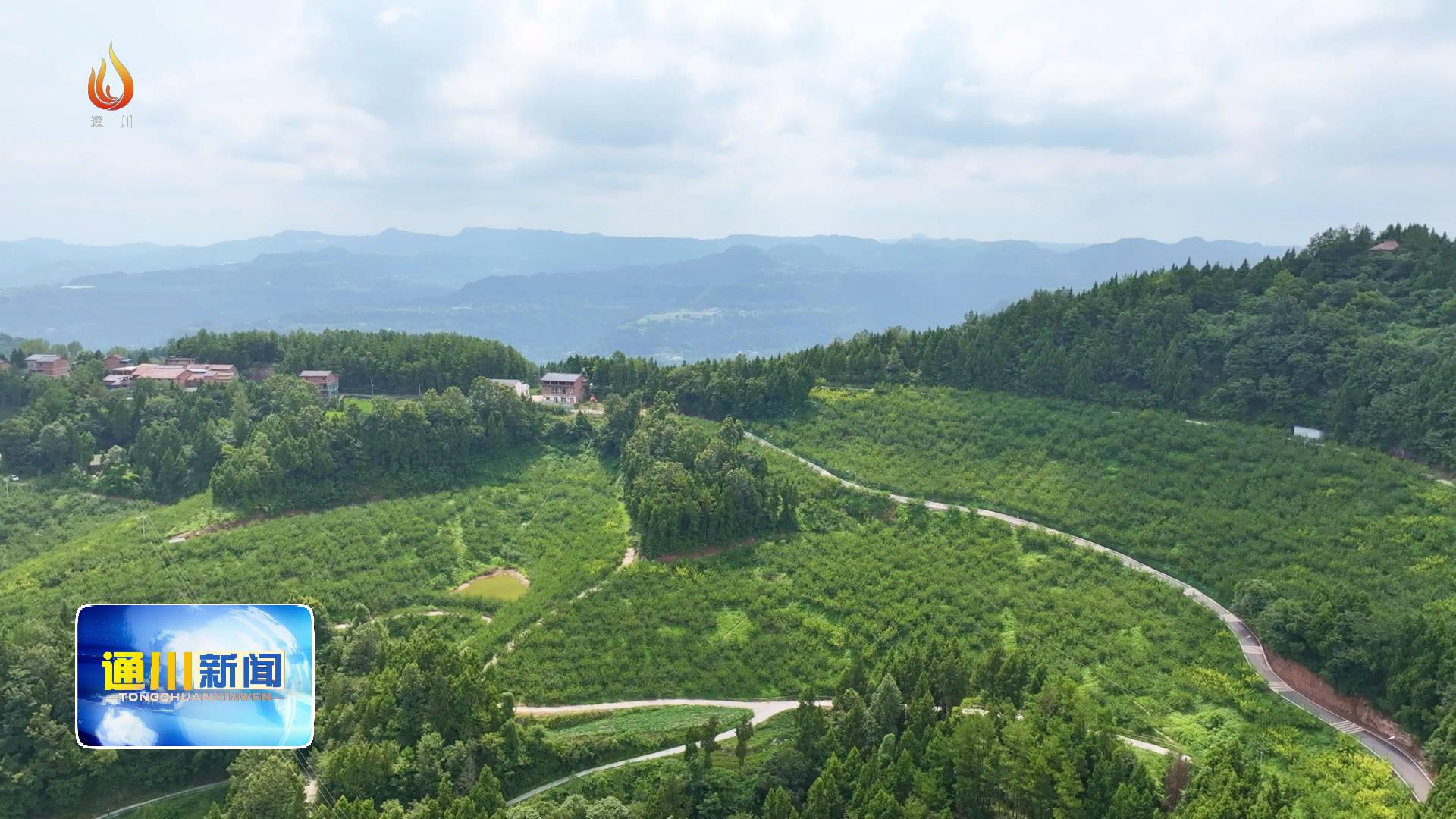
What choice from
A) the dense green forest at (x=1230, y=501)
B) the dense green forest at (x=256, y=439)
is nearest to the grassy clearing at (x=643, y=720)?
the dense green forest at (x=1230, y=501)

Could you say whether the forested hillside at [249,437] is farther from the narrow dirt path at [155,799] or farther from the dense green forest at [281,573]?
the narrow dirt path at [155,799]

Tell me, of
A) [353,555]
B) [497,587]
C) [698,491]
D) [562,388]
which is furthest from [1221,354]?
[353,555]

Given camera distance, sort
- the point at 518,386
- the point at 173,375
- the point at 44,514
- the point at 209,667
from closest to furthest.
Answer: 1. the point at 209,667
2. the point at 44,514
3. the point at 518,386
4. the point at 173,375

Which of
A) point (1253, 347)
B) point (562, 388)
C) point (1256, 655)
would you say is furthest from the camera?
point (562, 388)

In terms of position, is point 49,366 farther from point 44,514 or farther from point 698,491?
point 698,491

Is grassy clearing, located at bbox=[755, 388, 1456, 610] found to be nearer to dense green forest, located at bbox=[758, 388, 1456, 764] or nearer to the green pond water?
dense green forest, located at bbox=[758, 388, 1456, 764]

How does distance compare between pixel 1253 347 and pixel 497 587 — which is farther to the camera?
pixel 1253 347

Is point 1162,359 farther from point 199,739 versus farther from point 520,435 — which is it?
point 199,739
